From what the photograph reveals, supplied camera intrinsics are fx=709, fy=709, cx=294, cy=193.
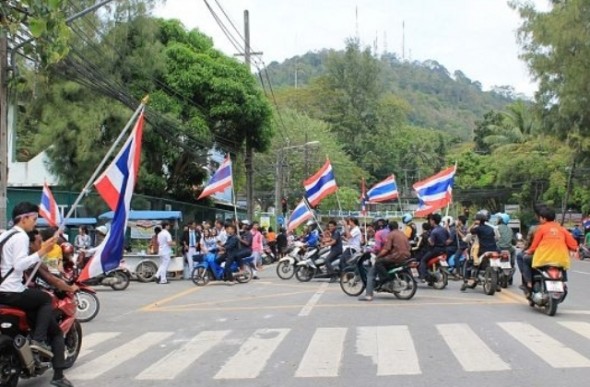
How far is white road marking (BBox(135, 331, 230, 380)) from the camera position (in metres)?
7.68

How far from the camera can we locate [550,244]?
11.5 m

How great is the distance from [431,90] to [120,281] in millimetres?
127565

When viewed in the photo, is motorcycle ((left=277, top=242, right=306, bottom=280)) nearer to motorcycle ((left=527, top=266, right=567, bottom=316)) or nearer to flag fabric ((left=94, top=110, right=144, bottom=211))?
motorcycle ((left=527, top=266, right=567, bottom=316))

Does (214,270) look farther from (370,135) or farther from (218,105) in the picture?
(370,135)

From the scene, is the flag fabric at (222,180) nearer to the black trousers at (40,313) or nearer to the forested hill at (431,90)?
the black trousers at (40,313)

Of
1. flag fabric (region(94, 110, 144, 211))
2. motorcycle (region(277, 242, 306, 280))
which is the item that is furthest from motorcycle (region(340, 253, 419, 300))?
flag fabric (region(94, 110, 144, 211))

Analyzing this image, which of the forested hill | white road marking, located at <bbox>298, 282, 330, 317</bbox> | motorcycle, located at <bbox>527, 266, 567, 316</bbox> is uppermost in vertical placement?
the forested hill

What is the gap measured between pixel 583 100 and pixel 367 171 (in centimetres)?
5025

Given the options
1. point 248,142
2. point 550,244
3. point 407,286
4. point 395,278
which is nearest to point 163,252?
point 395,278

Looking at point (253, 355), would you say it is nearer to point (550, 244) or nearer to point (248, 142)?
point (550, 244)

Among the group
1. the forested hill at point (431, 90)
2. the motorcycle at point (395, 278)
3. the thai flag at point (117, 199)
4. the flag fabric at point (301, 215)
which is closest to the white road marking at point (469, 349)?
the motorcycle at point (395, 278)

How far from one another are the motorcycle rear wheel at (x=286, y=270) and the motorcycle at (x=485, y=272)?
6.63 meters

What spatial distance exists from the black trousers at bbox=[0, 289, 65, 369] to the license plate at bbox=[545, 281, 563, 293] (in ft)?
24.9

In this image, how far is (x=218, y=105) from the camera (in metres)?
31.1
